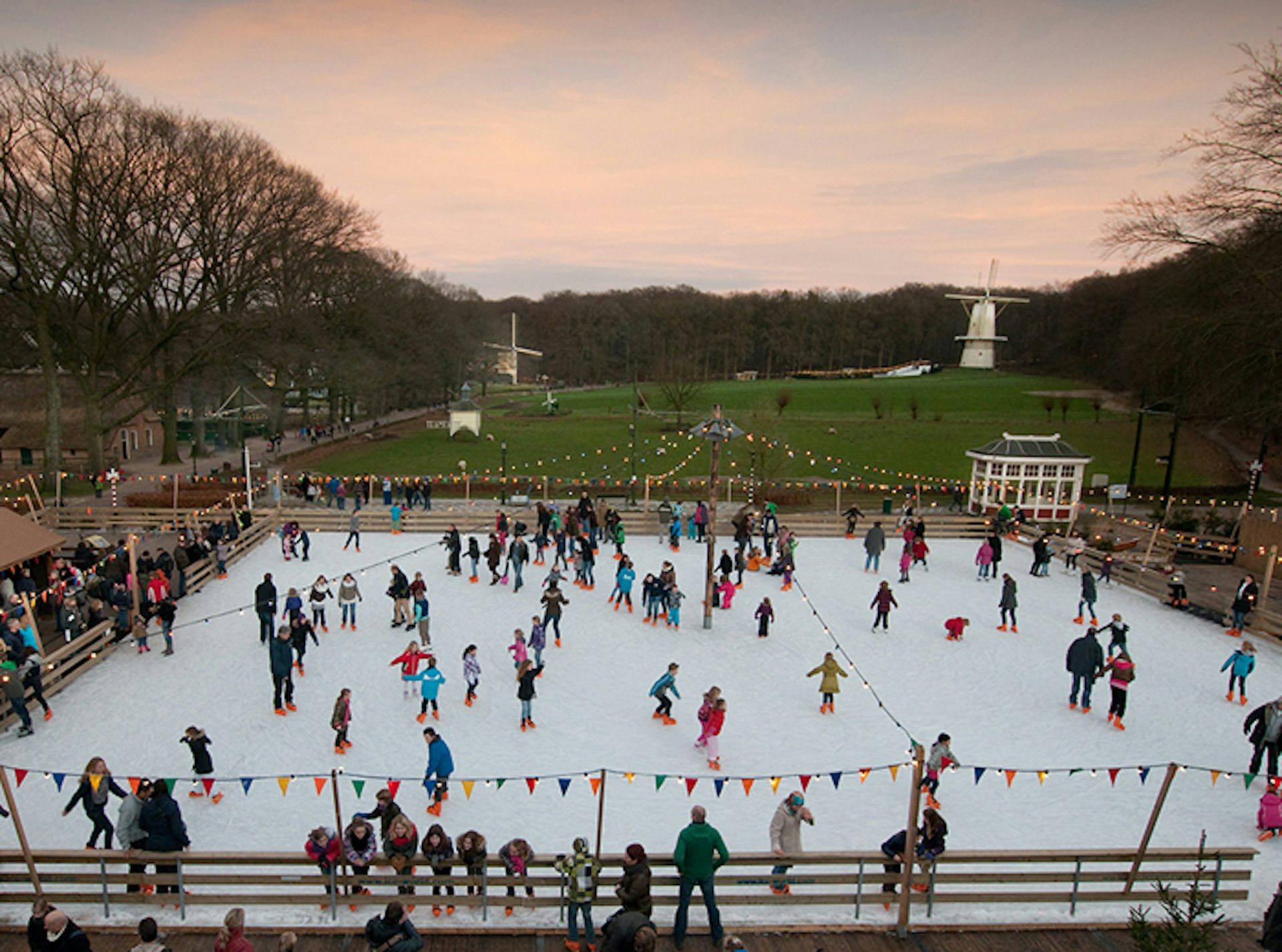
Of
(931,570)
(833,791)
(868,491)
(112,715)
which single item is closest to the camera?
(833,791)

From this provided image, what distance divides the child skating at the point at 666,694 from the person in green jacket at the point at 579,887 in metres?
4.28

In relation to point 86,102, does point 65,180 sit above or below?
below

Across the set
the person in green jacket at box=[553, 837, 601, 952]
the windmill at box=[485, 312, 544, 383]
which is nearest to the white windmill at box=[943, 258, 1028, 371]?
the windmill at box=[485, 312, 544, 383]

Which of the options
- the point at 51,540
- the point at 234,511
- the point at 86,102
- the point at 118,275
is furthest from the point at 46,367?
the point at 51,540

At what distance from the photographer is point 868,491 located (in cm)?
3181

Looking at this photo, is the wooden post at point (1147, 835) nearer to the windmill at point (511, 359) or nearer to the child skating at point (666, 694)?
the child skating at point (666, 694)

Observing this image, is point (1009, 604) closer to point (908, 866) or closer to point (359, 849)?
point (908, 866)

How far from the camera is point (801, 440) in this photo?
43719 millimetres

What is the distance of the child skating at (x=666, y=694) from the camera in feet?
37.2

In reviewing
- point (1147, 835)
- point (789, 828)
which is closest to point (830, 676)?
point (789, 828)

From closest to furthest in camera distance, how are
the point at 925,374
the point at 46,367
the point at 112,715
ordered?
the point at 112,715 → the point at 46,367 → the point at 925,374

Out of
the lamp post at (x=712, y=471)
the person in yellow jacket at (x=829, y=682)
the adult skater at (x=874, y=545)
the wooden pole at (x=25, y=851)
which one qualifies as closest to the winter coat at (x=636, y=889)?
the wooden pole at (x=25, y=851)

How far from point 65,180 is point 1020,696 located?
113 feet

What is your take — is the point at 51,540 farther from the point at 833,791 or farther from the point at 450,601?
the point at 833,791
